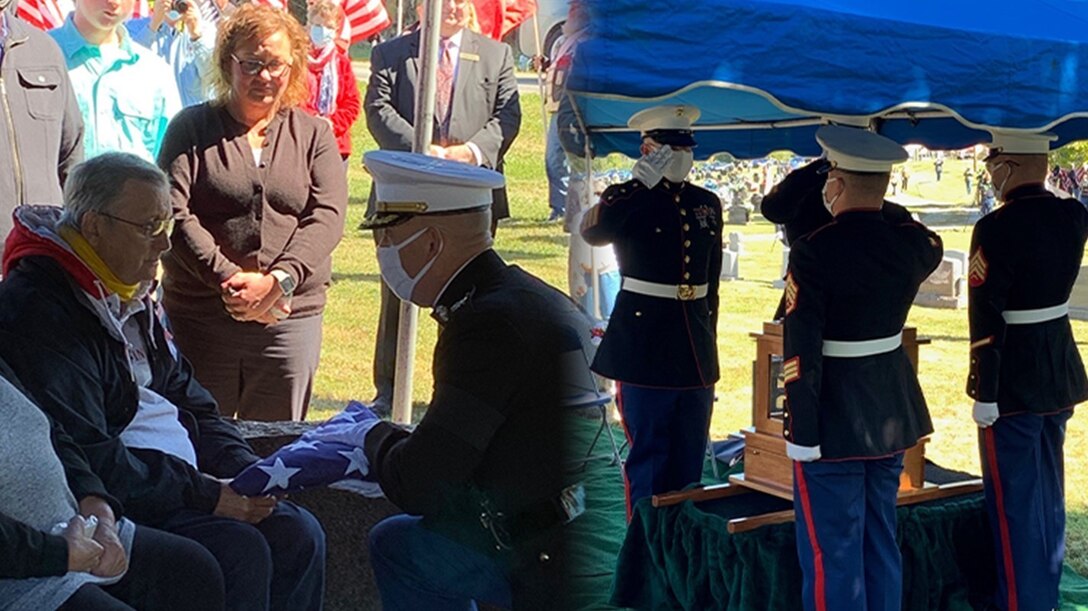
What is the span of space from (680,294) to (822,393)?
891 millimetres

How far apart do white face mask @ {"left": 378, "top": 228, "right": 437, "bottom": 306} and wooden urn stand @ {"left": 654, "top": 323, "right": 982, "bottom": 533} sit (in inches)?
73.6

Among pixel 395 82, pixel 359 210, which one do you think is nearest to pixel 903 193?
pixel 359 210

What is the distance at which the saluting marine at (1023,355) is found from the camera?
3561 millimetres

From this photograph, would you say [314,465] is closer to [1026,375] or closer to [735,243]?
[1026,375]

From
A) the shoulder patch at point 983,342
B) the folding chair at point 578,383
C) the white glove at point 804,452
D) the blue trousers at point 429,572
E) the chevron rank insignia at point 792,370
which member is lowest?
the blue trousers at point 429,572

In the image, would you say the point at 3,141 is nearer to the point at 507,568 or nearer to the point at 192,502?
the point at 192,502

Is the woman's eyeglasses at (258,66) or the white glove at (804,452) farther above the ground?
the woman's eyeglasses at (258,66)

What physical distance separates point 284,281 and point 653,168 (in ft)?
3.96

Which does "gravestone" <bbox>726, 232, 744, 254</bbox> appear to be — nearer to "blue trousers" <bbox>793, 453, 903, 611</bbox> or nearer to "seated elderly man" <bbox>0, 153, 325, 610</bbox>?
"blue trousers" <bbox>793, 453, 903, 611</bbox>

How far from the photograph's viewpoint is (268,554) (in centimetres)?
251

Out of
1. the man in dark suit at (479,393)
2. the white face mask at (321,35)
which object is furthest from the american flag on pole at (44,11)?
the man in dark suit at (479,393)

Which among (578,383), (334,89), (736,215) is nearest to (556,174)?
(334,89)

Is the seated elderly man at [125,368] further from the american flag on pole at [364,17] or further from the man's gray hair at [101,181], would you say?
the american flag on pole at [364,17]

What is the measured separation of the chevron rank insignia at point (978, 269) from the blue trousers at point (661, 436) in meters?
0.91
